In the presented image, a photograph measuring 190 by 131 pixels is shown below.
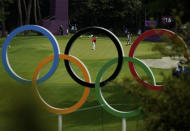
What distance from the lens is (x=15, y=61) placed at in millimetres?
25203

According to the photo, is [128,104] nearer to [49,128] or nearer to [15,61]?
[49,128]

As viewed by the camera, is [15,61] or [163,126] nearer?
[163,126]

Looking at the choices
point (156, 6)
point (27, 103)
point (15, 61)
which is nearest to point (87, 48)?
point (15, 61)

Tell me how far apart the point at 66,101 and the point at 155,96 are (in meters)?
10.7

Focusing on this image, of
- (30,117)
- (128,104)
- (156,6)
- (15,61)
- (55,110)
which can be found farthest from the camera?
(15,61)

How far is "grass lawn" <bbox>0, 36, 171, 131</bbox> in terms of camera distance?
A: 146 centimetres

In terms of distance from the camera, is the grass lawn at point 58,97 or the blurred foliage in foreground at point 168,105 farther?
the blurred foliage in foreground at point 168,105

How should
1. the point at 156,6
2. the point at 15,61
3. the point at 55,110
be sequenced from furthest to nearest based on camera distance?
1. the point at 15,61
2. the point at 55,110
3. the point at 156,6

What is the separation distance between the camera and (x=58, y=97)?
1515 centimetres

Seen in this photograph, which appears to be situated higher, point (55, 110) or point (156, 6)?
point (156, 6)

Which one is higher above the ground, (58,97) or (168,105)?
(168,105)

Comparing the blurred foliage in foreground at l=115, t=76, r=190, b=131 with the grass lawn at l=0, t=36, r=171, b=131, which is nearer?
the grass lawn at l=0, t=36, r=171, b=131

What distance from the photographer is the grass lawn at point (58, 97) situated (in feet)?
4.80

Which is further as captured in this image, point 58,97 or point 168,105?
point 58,97
